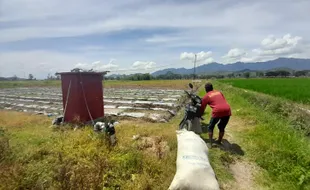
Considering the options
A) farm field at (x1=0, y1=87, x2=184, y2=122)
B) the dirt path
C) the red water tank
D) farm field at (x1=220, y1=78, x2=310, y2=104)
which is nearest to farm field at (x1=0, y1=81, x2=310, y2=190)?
the dirt path

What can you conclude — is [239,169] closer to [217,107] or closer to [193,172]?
[217,107]

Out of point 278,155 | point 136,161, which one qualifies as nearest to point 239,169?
point 278,155

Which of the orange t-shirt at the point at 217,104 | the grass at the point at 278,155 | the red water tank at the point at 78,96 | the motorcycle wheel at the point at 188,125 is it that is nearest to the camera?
the grass at the point at 278,155

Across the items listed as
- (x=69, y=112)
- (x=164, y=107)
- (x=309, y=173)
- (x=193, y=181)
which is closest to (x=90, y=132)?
(x=69, y=112)

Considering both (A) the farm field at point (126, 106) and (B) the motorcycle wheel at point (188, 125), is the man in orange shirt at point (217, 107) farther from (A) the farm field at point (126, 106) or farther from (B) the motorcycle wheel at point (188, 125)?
(A) the farm field at point (126, 106)

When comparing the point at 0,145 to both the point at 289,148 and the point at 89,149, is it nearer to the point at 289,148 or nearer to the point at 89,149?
the point at 89,149

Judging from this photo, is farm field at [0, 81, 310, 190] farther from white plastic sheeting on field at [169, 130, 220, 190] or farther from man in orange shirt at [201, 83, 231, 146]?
man in orange shirt at [201, 83, 231, 146]

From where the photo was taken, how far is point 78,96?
7266mm

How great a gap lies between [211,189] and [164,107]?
8676 millimetres

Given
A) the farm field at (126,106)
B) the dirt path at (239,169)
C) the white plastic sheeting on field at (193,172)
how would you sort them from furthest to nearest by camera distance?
1. the farm field at (126,106)
2. the dirt path at (239,169)
3. the white plastic sheeting on field at (193,172)

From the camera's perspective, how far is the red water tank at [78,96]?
7.25m

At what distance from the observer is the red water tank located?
7246 mm

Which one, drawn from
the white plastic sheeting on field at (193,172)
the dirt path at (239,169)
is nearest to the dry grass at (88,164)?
the white plastic sheeting on field at (193,172)

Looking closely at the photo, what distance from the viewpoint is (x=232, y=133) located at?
701 cm
